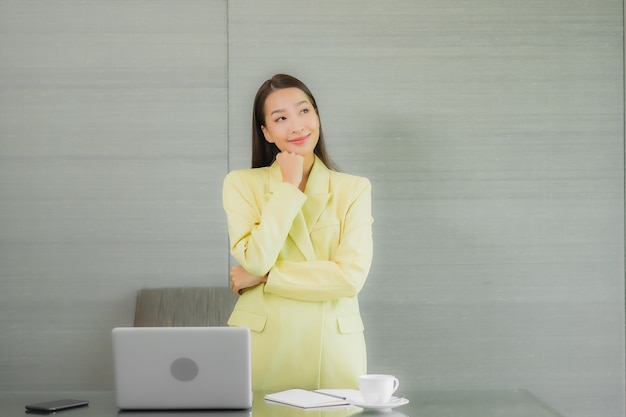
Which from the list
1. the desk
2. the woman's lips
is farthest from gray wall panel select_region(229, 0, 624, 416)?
the desk

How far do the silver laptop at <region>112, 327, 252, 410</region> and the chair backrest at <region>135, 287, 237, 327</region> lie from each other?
1886 mm

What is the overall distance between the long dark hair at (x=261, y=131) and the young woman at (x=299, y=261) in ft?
0.17

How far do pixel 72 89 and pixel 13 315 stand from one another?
113 cm

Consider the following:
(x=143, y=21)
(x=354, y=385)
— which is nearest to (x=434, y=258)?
(x=354, y=385)

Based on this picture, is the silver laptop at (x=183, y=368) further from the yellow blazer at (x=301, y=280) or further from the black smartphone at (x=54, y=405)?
the yellow blazer at (x=301, y=280)

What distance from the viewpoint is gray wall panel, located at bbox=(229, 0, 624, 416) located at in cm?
421

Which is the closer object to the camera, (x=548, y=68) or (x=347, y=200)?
(x=347, y=200)

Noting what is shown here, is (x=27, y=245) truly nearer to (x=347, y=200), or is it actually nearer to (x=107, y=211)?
(x=107, y=211)

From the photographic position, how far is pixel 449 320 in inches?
167

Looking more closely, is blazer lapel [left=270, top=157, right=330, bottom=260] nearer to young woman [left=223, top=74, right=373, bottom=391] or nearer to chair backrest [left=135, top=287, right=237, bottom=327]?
young woman [left=223, top=74, right=373, bottom=391]

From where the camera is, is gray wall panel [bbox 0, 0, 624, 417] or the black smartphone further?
gray wall panel [bbox 0, 0, 624, 417]

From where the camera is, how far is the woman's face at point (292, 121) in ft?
10.8

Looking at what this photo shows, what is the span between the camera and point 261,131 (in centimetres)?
341

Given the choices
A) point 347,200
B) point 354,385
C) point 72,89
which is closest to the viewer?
point 354,385
